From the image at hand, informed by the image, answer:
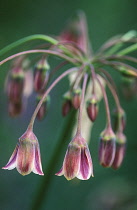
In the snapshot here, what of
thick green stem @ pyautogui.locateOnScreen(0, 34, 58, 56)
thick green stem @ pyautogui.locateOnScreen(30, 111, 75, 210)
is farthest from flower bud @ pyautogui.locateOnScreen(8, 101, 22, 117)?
thick green stem @ pyautogui.locateOnScreen(0, 34, 58, 56)

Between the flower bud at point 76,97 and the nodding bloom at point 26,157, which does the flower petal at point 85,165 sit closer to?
the nodding bloom at point 26,157

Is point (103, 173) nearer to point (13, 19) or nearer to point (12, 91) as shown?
point (12, 91)

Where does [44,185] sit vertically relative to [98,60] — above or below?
below

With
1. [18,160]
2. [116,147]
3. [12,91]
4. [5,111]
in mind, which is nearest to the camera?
[18,160]

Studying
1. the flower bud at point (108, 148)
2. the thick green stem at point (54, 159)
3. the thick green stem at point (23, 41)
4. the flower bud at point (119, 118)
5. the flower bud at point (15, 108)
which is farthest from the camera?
the flower bud at point (15, 108)

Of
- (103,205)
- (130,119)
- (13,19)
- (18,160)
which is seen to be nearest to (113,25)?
(13,19)

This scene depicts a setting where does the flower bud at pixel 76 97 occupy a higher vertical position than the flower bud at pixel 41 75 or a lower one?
lower

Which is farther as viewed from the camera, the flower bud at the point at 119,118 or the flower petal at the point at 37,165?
the flower bud at the point at 119,118

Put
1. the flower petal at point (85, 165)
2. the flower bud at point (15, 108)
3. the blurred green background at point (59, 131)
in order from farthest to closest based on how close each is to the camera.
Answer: the blurred green background at point (59, 131)
the flower bud at point (15, 108)
the flower petal at point (85, 165)

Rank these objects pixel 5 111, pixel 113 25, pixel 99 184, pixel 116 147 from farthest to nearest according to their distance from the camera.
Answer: pixel 113 25
pixel 5 111
pixel 99 184
pixel 116 147

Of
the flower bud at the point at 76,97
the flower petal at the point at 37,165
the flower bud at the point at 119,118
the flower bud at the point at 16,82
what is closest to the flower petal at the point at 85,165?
the flower petal at the point at 37,165
